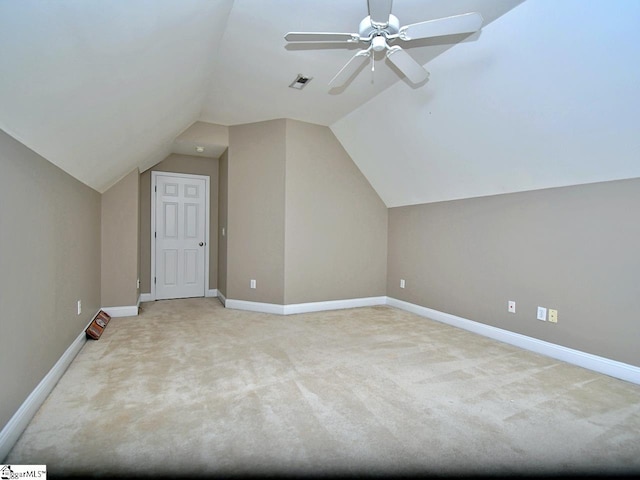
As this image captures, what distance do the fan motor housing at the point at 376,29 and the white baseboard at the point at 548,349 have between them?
285cm

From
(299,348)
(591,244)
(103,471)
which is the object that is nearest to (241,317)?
(299,348)

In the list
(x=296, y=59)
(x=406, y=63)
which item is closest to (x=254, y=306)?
(x=296, y=59)

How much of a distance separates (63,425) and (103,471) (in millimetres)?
549

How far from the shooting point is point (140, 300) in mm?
4824

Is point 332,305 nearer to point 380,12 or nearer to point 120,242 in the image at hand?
point 120,242

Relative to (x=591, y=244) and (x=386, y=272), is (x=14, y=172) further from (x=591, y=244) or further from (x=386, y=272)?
(x=386, y=272)

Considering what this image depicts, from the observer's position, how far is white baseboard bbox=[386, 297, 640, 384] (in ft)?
7.87

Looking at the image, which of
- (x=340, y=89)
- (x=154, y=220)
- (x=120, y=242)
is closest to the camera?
(x=340, y=89)

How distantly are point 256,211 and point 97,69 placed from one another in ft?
9.05

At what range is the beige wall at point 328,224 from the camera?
4.23 metres

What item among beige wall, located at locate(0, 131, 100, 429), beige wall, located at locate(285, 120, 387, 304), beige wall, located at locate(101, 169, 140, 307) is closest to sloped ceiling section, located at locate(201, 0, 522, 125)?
beige wall, located at locate(285, 120, 387, 304)

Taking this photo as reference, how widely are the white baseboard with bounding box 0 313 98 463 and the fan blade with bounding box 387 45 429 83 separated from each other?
288cm

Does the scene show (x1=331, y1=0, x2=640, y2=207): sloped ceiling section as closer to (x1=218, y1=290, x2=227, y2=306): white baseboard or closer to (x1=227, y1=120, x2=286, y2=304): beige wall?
(x1=227, y1=120, x2=286, y2=304): beige wall

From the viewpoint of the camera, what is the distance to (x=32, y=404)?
1814 mm
